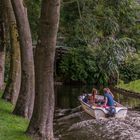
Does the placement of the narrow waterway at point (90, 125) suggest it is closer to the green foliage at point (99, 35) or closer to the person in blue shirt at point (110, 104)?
the person in blue shirt at point (110, 104)

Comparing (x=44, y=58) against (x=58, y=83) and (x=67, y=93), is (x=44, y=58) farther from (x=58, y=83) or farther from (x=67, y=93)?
(x=58, y=83)

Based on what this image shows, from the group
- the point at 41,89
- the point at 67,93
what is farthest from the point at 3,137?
the point at 67,93

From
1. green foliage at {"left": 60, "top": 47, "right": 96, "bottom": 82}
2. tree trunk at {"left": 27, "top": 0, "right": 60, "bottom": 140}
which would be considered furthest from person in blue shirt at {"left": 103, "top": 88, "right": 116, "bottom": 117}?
green foliage at {"left": 60, "top": 47, "right": 96, "bottom": 82}

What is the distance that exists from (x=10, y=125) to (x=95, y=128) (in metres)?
7.30

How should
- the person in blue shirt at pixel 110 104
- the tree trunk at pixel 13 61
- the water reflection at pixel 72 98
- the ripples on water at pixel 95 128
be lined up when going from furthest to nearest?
1. the water reflection at pixel 72 98
2. the person in blue shirt at pixel 110 104
3. the tree trunk at pixel 13 61
4. the ripples on water at pixel 95 128

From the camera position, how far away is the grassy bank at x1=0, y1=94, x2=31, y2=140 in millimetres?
13404

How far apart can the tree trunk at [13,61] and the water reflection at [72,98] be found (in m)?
9.96

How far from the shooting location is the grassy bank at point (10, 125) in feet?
44.0

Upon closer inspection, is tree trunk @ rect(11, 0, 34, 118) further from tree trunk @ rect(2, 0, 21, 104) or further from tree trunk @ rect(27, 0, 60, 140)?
tree trunk @ rect(27, 0, 60, 140)

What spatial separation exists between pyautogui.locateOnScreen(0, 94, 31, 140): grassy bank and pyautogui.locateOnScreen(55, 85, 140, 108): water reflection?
12967 millimetres

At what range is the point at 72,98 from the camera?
35.0 metres

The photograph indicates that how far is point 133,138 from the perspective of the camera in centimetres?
1886

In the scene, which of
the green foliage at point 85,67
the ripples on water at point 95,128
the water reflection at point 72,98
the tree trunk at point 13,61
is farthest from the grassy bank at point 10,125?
the green foliage at point 85,67

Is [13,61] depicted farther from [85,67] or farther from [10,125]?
[85,67]
